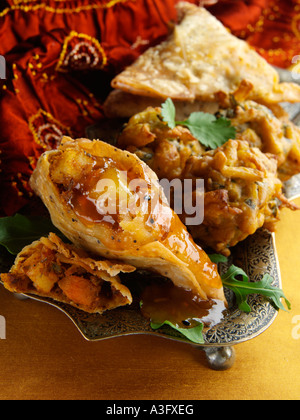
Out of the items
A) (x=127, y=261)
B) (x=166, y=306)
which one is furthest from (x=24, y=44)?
(x=166, y=306)

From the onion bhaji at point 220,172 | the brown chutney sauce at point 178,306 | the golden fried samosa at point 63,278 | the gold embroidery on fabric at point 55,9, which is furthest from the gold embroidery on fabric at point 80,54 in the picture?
the brown chutney sauce at point 178,306

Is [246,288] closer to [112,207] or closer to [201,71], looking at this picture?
[112,207]

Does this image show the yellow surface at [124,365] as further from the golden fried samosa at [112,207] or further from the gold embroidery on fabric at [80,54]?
the gold embroidery on fabric at [80,54]

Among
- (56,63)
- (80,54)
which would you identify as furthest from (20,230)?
(80,54)

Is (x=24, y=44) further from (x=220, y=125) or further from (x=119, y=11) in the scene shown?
(x=220, y=125)

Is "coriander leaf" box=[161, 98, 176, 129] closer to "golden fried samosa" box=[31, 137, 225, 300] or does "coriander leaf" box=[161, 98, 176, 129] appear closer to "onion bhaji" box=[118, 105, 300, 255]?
"onion bhaji" box=[118, 105, 300, 255]

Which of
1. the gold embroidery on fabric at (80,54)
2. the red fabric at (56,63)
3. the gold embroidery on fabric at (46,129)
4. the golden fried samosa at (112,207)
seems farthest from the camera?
the gold embroidery on fabric at (80,54)

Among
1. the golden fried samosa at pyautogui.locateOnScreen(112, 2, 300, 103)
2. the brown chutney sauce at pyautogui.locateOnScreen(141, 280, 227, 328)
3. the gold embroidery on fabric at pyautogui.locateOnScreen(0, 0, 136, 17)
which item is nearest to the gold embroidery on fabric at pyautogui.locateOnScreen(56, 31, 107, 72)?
the gold embroidery on fabric at pyautogui.locateOnScreen(0, 0, 136, 17)
